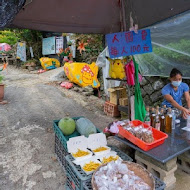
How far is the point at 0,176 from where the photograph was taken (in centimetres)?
302

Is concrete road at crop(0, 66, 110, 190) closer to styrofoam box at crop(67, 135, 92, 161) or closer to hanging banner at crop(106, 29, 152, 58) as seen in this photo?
styrofoam box at crop(67, 135, 92, 161)

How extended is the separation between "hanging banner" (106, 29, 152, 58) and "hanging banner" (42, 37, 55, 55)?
10.0 meters

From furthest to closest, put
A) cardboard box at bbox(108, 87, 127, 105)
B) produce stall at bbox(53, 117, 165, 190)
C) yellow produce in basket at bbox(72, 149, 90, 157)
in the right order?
cardboard box at bbox(108, 87, 127, 105)
yellow produce in basket at bbox(72, 149, 90, 157)
produce stall at bbox(53, 117, 165, 190)

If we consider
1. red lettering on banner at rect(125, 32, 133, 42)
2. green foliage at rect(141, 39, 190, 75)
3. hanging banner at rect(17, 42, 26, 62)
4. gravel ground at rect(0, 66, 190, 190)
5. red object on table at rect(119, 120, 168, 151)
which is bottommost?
gravel ground at rect(0, 66, 190, 190)

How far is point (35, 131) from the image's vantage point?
4.68 m

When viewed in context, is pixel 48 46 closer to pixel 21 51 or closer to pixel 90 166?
pixel 21 51

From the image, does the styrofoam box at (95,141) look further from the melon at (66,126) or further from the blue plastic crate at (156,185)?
the blue plastic crate at (156,185)

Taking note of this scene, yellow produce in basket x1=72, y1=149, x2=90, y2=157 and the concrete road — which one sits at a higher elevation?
yellow produce in basket x1=72, y1=149, x2=90, y2=157

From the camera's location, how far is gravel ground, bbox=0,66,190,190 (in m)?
2.95

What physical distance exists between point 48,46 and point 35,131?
32.5ft

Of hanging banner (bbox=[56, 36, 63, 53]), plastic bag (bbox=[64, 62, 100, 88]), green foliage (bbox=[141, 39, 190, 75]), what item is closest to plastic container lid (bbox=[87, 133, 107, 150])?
green foliage (bbox=[141, 39, 190, 75])

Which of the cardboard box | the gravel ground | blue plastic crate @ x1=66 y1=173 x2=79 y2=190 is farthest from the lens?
the cardboard box

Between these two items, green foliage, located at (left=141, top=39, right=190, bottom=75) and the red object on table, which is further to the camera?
green foliage, located at (left=141, top=39, right=190, bottom=75)

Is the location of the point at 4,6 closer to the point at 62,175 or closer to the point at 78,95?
the point at 62,175
